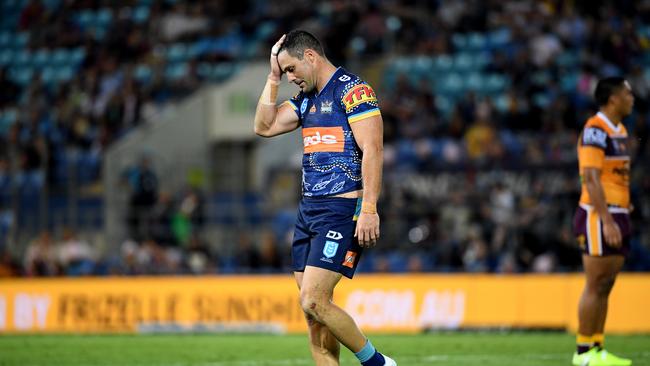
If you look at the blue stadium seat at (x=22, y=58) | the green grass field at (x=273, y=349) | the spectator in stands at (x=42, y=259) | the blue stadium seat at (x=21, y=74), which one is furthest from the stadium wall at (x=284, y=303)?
the blue stadium seat at (x=22, y=58)

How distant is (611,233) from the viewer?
9.40 m

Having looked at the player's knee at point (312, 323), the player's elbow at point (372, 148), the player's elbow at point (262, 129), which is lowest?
the player's knee at point (312, 323)

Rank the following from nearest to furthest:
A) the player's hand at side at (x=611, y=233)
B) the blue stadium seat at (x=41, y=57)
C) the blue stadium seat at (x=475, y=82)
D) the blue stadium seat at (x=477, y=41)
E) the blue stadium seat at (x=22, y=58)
A: the player's hand at side at (x=611, y=233) < the blue stadium seat at (x=475, y=82) < the blue stadium seat at (x=477, y=41) < the blue stadium seat at (x=41, y=57) < the blue stadium seat at (x=22, y=58)

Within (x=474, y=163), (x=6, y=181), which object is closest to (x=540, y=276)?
(x=474, y=163)

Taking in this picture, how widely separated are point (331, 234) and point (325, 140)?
0.67m

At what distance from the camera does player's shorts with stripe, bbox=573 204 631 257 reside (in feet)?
31.4

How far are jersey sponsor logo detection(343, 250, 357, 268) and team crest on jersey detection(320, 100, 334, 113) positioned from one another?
3.31 feet

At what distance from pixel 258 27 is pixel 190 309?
33.3 ft

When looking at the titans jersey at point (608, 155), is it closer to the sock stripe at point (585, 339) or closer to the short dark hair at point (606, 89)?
the short dark hair at point (606, 89)

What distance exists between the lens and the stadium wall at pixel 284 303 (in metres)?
15.5

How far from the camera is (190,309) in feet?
57.0

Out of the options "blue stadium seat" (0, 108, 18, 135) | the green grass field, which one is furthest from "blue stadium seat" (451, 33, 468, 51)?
"blue stadium seat" (0, 108, 18, 135)

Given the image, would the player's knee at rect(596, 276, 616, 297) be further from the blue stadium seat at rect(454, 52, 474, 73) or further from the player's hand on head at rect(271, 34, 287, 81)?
the blue stadium seat at rect(454, 52, 474, 73)

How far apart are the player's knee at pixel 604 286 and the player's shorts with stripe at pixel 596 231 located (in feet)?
0.71
